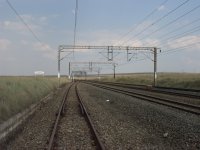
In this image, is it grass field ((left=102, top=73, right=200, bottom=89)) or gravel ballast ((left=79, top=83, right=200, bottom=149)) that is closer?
gravel ballast ((left=79, top=83, right=200, bottom=149))

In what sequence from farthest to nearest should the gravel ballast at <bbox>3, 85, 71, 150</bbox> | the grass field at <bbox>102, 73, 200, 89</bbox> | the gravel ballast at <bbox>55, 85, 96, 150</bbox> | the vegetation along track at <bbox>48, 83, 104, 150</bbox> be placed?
the grass field at <bbox>102, 73, 200, 89</bbox>
the gravel ballast at <bbox>3, 85, 71, 150</bbox>
the gravel ballast at <bbox>55, 85, 96, 150</bbox>
the vegetation along track at <bbox>48, 83, 104, 150</bbox>

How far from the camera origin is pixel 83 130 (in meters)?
15.0

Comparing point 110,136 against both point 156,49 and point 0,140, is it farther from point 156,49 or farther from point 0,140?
point 156,49

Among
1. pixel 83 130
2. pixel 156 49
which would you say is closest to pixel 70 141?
pixel 83 130

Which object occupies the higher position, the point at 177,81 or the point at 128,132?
the point at 177,81

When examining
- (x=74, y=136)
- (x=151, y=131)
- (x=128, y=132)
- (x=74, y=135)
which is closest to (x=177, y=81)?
(x=151, y=131)

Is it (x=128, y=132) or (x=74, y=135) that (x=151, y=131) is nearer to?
(x=128, y=132)

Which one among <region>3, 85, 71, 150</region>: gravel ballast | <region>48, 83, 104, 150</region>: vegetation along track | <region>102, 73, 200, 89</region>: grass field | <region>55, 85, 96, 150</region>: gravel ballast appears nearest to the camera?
<region>48, 83, 104, 150</region>: vegetation along track

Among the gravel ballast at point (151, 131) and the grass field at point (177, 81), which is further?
the grass field at point (177, 81)

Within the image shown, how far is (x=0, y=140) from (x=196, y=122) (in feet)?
27.3

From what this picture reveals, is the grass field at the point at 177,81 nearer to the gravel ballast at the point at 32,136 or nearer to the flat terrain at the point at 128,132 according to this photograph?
the flat terrain at the point at 128,132

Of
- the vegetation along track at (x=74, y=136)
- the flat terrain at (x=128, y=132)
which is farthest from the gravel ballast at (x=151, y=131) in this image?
the vegetation along track at (x=74, y=136)

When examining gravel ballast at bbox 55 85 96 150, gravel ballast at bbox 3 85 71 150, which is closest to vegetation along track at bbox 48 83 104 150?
gravel ballast at bbox 55 85 96 150

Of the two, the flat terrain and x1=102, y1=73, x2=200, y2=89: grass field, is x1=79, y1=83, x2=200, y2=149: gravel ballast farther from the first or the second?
x1=102, y1=73, x2=200, y2=89: grass field
